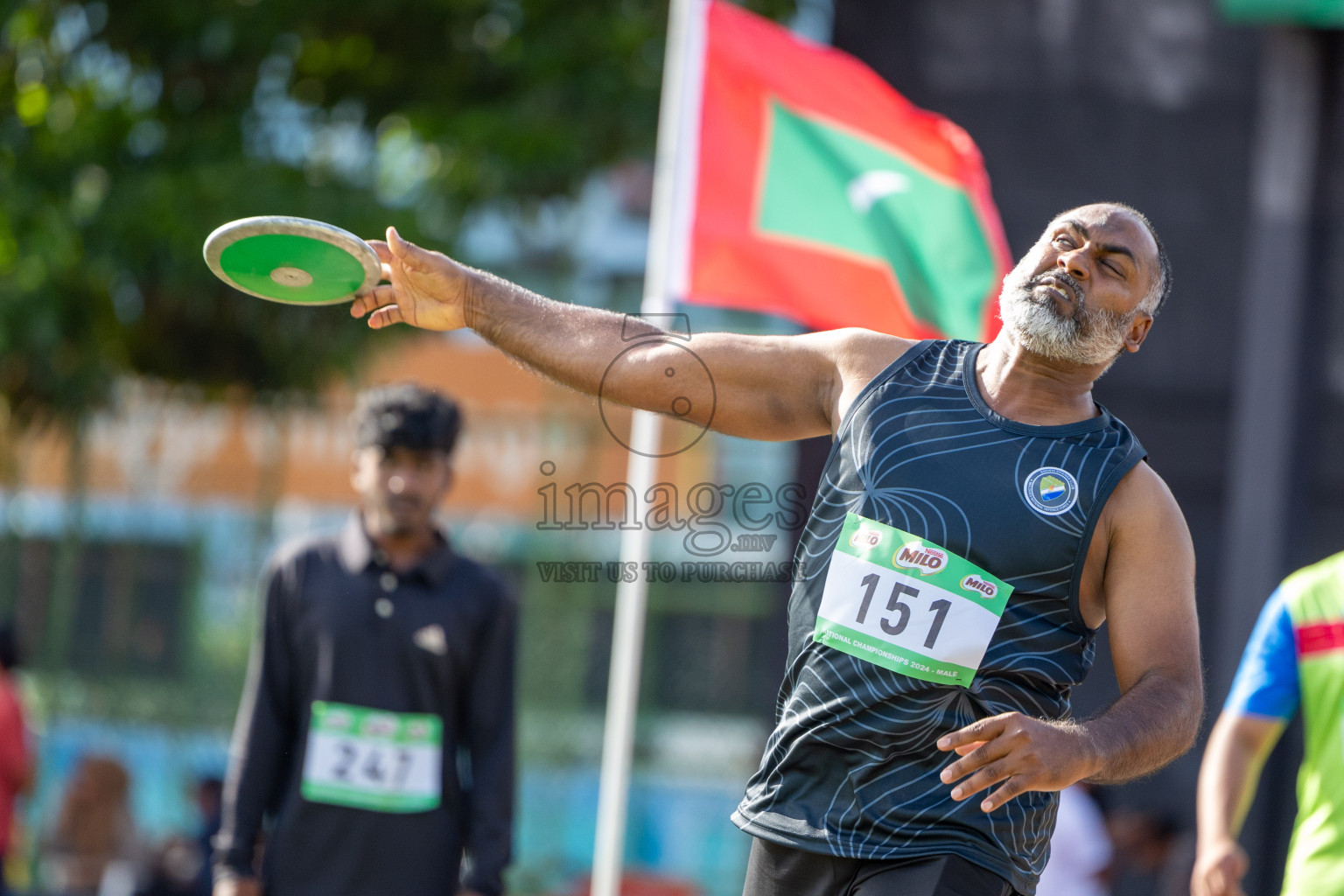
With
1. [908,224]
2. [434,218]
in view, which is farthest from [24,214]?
[908,224]

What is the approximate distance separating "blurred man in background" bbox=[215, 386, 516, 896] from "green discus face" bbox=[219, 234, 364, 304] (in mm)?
1283

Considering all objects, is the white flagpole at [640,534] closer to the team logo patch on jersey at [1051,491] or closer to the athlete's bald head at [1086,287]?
the athlete's bald head at [1086,287]

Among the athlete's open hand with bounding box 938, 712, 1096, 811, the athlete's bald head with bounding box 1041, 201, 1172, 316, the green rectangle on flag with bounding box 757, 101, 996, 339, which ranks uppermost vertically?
the green rectangle on flag with bounding box 757, 101, 996, 339

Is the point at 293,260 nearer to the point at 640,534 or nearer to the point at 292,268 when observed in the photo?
the point at 292,268

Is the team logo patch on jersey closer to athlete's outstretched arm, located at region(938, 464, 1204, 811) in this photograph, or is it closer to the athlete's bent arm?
athlete's outstretched arm, located at region(938, 464, 1204, 811)

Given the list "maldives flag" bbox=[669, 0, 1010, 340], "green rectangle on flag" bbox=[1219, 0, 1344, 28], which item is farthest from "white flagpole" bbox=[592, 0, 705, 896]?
"green rectangle on flag" bbox=[1219, 0, 1344, 28]

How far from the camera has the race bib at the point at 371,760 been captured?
3.79 m

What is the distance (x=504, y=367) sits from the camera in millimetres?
12336

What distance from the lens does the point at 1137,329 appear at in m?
2.83

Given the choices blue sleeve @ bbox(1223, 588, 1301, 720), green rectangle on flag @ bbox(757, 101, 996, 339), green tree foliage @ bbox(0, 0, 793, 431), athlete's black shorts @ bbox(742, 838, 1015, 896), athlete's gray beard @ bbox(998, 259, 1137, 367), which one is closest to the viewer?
athlete's black shorts @ bbox(742, 838, 1015, 896)

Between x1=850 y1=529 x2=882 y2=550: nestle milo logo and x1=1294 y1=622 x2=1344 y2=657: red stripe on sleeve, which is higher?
x1=850 y1=529 x2=882 y2=550: nestle milo logo

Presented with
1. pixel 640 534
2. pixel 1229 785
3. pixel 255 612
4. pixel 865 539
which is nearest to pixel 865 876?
pixel 865 539

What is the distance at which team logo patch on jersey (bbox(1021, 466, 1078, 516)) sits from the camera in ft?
8.32

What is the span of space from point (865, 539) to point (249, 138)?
213 inches
